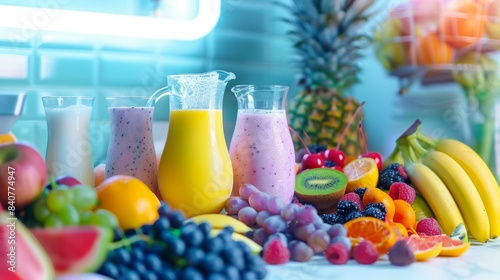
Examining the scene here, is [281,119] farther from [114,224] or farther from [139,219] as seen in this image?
[114,224]

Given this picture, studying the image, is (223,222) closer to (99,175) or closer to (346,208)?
(346,208)

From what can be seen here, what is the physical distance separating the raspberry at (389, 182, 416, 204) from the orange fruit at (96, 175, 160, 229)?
501mm

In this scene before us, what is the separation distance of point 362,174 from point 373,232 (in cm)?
29

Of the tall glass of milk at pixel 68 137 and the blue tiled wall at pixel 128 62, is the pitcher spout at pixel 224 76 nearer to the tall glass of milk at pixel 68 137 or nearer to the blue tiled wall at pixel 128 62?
the tall glass of milk at pixel 68 137

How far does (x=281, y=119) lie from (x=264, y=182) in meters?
0.12

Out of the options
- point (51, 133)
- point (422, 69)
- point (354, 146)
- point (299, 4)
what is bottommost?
point (354, 146)

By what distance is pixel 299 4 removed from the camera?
81.7 inches

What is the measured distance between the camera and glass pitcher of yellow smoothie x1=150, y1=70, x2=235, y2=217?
35.9 inches

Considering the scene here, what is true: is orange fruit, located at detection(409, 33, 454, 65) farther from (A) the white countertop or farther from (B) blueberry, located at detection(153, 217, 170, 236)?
(B) blueberry, located at detection(153, 217, 170, 236)

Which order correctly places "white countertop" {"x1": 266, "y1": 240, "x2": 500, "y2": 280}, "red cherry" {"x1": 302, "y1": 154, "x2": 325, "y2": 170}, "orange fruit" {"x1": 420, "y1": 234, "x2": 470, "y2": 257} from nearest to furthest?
"white countertop" {"x1": 266, "y1": 240, "x2": 500, "y2": 280} → "orange fruit" {"x1": 420, "y1": 234, "x2": 470, "y2": 257} → "red cherry" {"x1": 302, "y1": 154, "x2": 325, "y2": 170}

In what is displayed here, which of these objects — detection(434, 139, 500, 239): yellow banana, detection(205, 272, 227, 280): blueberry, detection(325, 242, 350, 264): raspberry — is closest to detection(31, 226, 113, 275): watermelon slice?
detection(205, 272, 227, 280): blueberry

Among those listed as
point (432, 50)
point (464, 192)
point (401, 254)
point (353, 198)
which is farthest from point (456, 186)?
point (432, 50)

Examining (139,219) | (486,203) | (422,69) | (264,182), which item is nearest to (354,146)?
(422,69)

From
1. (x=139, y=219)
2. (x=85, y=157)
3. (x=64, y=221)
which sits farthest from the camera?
(x=85, y=157)
